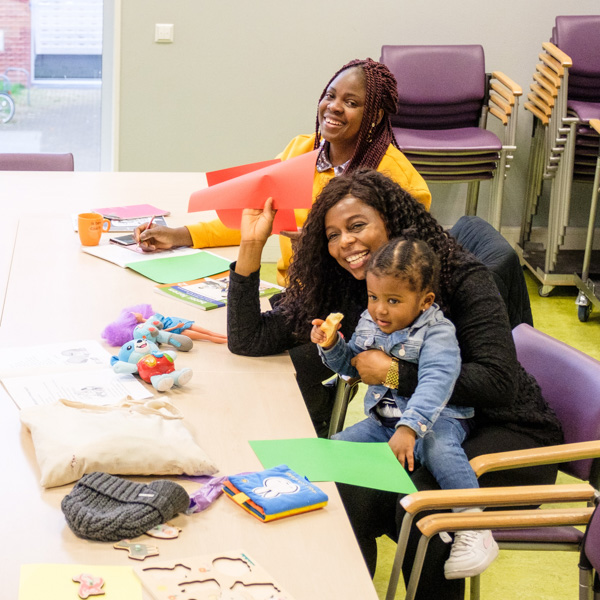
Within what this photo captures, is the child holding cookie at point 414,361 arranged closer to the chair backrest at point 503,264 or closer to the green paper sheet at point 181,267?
the chair backrest at point 503,264

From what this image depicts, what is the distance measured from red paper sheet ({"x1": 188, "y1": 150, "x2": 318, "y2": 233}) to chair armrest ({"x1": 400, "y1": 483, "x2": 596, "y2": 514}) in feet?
2.55

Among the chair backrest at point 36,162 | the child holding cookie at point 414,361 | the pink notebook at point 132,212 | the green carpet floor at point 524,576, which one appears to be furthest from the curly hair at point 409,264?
the chair backrest at point 36,162

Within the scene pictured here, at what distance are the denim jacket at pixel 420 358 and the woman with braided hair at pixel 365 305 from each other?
0.03m

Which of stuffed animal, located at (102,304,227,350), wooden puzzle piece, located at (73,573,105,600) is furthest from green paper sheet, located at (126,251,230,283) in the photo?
wooden puzzle piece, located at (73,573,105,600)

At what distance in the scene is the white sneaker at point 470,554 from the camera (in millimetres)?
1574

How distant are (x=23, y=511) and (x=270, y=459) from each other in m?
0.40

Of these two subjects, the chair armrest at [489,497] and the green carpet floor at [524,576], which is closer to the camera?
the chair armrest at [489,497]

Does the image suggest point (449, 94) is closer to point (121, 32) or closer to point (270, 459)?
point (121, 32)

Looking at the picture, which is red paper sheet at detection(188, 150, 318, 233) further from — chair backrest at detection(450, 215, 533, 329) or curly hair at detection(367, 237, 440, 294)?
chair backrest at detection(450, 215, 533, 329)

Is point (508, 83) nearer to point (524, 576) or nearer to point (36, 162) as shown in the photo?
point (36, 162)

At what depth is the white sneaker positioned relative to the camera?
157cm

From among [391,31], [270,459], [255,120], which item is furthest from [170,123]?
[270,459]

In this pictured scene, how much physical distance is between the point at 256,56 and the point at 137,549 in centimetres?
390

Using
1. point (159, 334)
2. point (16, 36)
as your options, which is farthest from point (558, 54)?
point (159, 334)
